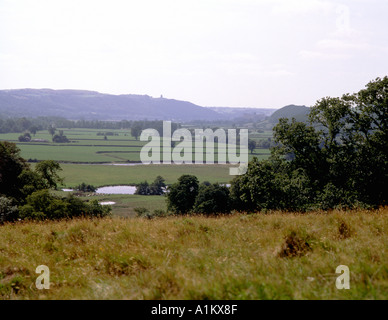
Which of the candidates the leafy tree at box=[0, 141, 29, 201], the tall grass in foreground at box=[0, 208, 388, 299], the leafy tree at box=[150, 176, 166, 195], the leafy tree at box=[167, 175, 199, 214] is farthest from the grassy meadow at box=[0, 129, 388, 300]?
the leafy tree at box=[150, 176, 166, 195]

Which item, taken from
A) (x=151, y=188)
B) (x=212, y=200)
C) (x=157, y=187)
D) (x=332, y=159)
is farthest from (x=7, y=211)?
(x=157, y=187)

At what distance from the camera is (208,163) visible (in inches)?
6225

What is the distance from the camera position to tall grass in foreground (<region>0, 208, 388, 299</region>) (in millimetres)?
5332

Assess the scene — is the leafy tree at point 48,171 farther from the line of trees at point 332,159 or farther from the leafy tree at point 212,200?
the line of trees at point 332,159

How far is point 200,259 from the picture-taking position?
6.84 metres

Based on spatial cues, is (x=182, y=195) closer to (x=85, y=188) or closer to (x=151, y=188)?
(x=151, y=188)

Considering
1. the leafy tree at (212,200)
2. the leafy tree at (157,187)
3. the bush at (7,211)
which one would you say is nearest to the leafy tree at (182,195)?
the leafy tree at (212,200)

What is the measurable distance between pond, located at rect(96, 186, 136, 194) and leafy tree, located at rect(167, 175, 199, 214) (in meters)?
53.7

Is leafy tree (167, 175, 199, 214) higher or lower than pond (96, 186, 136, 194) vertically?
higher

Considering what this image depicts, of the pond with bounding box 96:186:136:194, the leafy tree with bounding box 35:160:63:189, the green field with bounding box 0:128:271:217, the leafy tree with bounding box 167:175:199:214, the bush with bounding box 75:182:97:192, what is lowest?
the pond with bounding box 96:186:136:194

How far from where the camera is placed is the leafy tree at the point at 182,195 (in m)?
55.0

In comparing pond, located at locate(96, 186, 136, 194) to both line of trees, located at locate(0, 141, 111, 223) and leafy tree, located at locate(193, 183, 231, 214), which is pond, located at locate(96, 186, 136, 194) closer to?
leafy tree, located at locate(193, 183, 231, 214)

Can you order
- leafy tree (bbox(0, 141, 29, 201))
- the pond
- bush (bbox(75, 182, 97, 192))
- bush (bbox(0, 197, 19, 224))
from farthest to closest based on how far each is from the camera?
the pond < bush (bbox(75, 182, 97, 192)) < leafy tree (bbox(0, 141, 29, 201)) < bush (bbox(0, 197, 19, 224))
